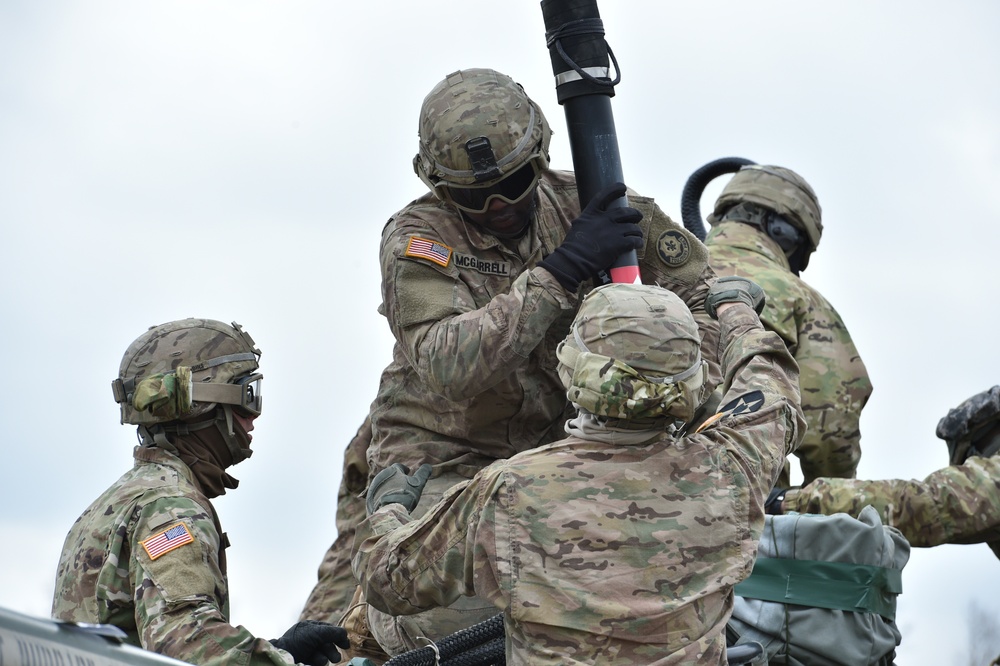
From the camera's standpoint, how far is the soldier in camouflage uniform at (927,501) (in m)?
7.69

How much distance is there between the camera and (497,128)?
6.03 m

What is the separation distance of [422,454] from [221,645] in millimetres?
1213

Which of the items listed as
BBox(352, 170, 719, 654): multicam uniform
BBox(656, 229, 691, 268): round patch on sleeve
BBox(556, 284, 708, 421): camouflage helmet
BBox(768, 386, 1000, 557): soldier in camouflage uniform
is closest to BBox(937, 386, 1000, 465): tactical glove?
BBox(768, 386, 1000, 557): soldier in camouflage uniform

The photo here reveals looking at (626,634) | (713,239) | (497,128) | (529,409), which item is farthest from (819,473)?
(626,634)

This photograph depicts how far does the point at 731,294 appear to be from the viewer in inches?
248

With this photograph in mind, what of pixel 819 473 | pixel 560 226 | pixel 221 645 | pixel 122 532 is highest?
pixel 560 226

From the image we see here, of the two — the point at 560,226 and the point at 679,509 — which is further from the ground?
the point at 560,226

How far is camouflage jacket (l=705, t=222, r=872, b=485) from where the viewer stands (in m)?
Answer: 9.07

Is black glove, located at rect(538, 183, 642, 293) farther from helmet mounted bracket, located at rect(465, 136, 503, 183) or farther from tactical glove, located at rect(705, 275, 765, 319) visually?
tactical glove, located at rect(705, 275, 765, 319)

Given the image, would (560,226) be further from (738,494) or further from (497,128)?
(738,494)

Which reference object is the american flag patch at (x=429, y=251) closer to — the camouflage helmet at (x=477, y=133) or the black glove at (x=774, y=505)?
the camouflage helmet at (x=477, y=133)

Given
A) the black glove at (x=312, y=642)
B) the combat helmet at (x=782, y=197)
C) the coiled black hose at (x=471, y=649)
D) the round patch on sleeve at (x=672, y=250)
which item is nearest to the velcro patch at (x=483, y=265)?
the round patch on sleeve at (x=672, y=250)

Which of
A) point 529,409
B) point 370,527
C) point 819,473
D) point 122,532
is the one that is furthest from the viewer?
point 819,473

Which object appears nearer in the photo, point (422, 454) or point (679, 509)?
point (679, 509)
